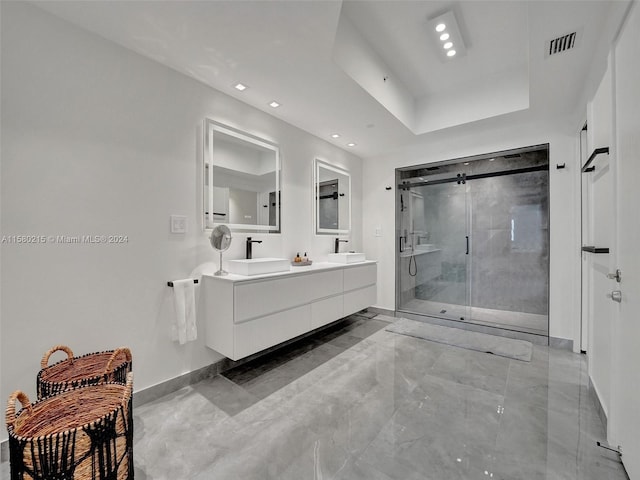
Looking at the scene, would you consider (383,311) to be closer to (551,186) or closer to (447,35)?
(551,186)

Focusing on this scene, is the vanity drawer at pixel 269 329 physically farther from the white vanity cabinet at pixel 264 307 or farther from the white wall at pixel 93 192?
the white wall at pixel 93 192

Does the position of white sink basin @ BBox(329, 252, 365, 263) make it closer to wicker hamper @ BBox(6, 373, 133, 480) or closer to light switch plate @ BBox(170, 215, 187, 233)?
light switch plate @ BBox(170, 215, 187, 233)

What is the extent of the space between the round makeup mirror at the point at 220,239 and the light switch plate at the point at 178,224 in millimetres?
218

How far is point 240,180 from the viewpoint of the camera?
268cm

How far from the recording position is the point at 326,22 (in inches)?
67.6

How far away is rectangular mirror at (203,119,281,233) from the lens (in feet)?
7.88

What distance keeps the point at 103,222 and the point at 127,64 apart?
110 cm

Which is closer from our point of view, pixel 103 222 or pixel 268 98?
pixel 103 222

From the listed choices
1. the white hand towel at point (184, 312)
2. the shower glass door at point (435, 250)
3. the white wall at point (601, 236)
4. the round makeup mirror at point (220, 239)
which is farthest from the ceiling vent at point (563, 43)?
the white hand towel at point (184, 312)

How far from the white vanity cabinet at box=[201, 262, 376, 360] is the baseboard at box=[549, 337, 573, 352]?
2.36m

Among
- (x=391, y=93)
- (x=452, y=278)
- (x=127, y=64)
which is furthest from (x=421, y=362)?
(x=127, y=64)

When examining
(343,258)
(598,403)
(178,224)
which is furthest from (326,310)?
(598,403)

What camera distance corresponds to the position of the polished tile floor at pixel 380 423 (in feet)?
4.68

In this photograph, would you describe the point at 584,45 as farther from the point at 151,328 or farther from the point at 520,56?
the point at 151,328
